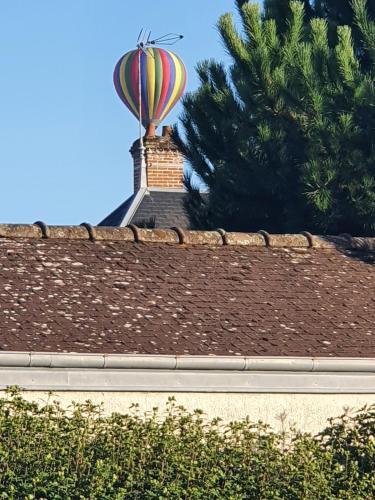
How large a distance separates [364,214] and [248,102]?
9.23 feet

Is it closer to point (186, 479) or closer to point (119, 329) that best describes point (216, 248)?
point (119, 329)

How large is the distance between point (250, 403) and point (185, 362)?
2.70 ft

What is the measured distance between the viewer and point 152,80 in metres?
34.0

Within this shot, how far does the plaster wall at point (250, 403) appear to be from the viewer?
1162 cm

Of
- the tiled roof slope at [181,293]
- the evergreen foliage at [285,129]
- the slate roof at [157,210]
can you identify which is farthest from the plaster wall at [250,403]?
the slate roof at [157,210]

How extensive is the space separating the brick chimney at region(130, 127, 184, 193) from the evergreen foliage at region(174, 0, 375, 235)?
7375 mm

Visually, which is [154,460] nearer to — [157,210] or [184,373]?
[184,373]

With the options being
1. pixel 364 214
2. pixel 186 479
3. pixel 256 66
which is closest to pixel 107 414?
pixel 186 479

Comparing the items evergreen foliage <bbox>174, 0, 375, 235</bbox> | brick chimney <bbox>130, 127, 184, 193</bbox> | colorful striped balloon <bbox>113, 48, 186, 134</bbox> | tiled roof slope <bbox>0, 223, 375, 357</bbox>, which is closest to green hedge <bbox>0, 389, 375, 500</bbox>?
tiled roof slope <bbox>0, 223, 375, 357</bbox>

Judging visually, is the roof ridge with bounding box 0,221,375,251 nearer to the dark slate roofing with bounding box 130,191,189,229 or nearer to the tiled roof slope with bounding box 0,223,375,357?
the tiled roof slope with bounding box 0,223,375,357

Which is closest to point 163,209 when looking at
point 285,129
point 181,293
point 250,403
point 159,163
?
point 159,163

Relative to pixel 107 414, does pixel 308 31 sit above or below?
above

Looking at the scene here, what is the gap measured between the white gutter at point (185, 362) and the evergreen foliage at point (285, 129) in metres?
6.87

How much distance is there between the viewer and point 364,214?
1908 centimetres
